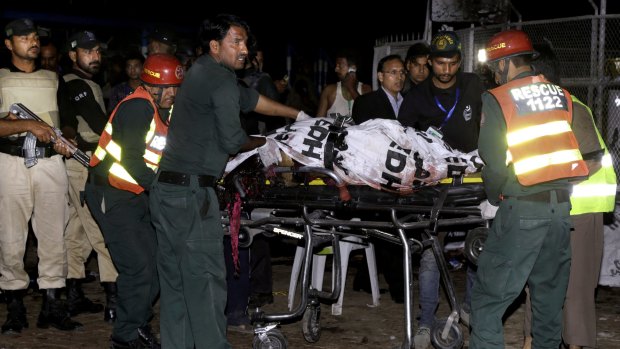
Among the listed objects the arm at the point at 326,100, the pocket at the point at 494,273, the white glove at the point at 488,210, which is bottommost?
the pocket at the point at 494,273

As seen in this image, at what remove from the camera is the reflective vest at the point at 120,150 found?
6.04 meters

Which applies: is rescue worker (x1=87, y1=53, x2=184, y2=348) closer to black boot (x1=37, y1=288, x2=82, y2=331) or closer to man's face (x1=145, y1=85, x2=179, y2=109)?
man's face (x1=145, y1=85, x2=179, y2=109)

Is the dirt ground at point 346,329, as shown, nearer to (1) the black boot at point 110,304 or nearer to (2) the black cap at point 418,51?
(1) the black boot at point 110,304

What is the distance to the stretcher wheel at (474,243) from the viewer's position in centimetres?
570

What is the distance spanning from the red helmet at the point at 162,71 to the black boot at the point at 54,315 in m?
2.01

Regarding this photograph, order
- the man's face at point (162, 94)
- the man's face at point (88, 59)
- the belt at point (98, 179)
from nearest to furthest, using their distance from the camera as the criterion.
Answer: the man's face at point (162, 94), the belt at point (98, 179), the man's face at point (88, 59)

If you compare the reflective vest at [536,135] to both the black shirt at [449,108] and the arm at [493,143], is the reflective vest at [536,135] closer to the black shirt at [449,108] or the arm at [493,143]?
the arm at [493,143]

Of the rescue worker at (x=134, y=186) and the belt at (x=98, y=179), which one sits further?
the belt at (x=98, y=179)

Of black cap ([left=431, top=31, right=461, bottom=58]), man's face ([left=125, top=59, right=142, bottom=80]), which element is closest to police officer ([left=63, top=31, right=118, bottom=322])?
man's face ([left=125, top=59, right=142, bottom=80])

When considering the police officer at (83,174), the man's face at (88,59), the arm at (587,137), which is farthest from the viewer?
the man's face at (88,59)

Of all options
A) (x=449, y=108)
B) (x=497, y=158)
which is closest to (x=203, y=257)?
(x=497, y=158)

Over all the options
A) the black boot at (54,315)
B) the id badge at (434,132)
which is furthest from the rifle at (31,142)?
the id badge at (434,132)

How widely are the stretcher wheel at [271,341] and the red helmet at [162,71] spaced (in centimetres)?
172

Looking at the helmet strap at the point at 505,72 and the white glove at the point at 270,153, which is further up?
the helmet strap at the point at 505,72
